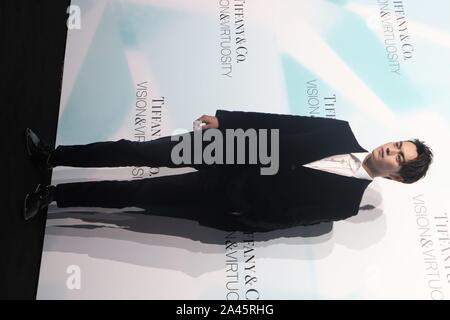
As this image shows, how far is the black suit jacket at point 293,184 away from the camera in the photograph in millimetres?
1865

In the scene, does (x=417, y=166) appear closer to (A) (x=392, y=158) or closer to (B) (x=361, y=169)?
(A) (x=392, y=158)

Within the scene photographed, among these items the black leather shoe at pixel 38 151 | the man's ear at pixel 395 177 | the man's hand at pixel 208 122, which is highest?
the man's hand at pixel 208 122

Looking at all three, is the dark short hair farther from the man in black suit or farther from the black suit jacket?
the black suit jacket

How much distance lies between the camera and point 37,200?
74.0 inches

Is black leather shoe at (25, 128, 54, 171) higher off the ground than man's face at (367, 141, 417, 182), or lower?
higher

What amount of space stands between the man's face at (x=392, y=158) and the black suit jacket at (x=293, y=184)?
0.24ft

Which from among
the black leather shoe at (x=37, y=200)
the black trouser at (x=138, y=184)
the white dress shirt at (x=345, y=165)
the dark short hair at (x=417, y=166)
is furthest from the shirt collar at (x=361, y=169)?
the black leather shoe at (x=37, y=200)

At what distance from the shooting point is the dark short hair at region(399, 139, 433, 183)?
189 cm

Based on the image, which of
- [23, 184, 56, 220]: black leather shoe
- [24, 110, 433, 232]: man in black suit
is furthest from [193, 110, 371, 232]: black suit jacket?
[23, 184, 56, 220]: black leather shoe

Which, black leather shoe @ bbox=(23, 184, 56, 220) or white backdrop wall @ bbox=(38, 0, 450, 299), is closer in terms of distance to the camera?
black leather shoe @ bbox=(23, 184, 56, 220)

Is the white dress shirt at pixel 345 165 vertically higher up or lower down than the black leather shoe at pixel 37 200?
higher up

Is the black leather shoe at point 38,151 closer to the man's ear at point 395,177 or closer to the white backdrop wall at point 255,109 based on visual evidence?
the white backdrop wall at point 255,109
